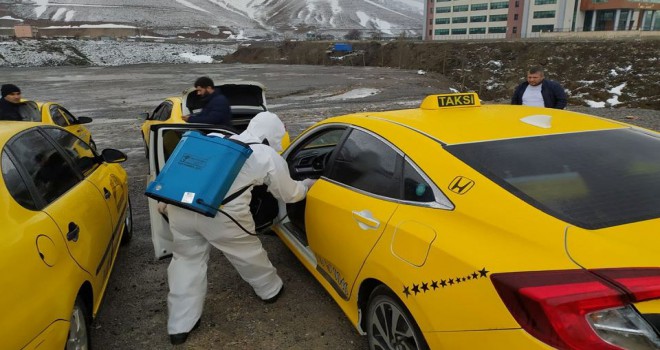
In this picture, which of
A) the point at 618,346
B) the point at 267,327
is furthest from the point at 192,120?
the point at 618,346

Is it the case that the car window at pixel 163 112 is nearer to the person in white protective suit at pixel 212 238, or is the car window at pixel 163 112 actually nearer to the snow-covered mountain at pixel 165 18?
the person in white protective suit at pixel 212 238

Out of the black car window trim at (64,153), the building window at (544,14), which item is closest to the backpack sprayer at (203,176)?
the black car window trim at (64,153)

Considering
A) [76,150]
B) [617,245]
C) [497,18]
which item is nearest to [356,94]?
[76,150]

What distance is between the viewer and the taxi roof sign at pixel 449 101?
3.39 metres

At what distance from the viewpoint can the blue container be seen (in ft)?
9.54

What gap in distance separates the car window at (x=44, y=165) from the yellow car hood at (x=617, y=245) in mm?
2805

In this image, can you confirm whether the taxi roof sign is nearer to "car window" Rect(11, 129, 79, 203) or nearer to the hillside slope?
"car window" Rect(11, 129, 79, 203)

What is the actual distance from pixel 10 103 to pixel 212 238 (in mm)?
5533

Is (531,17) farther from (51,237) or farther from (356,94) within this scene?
(51,237)

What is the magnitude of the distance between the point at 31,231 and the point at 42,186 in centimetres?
62

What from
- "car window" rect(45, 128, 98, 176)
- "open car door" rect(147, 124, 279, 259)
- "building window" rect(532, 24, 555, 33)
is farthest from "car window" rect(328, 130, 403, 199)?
"building window" rect(532, 24, 555, 33)

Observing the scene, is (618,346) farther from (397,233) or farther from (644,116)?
(644,116)

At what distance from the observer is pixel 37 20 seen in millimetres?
150250

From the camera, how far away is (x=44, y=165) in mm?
3094
